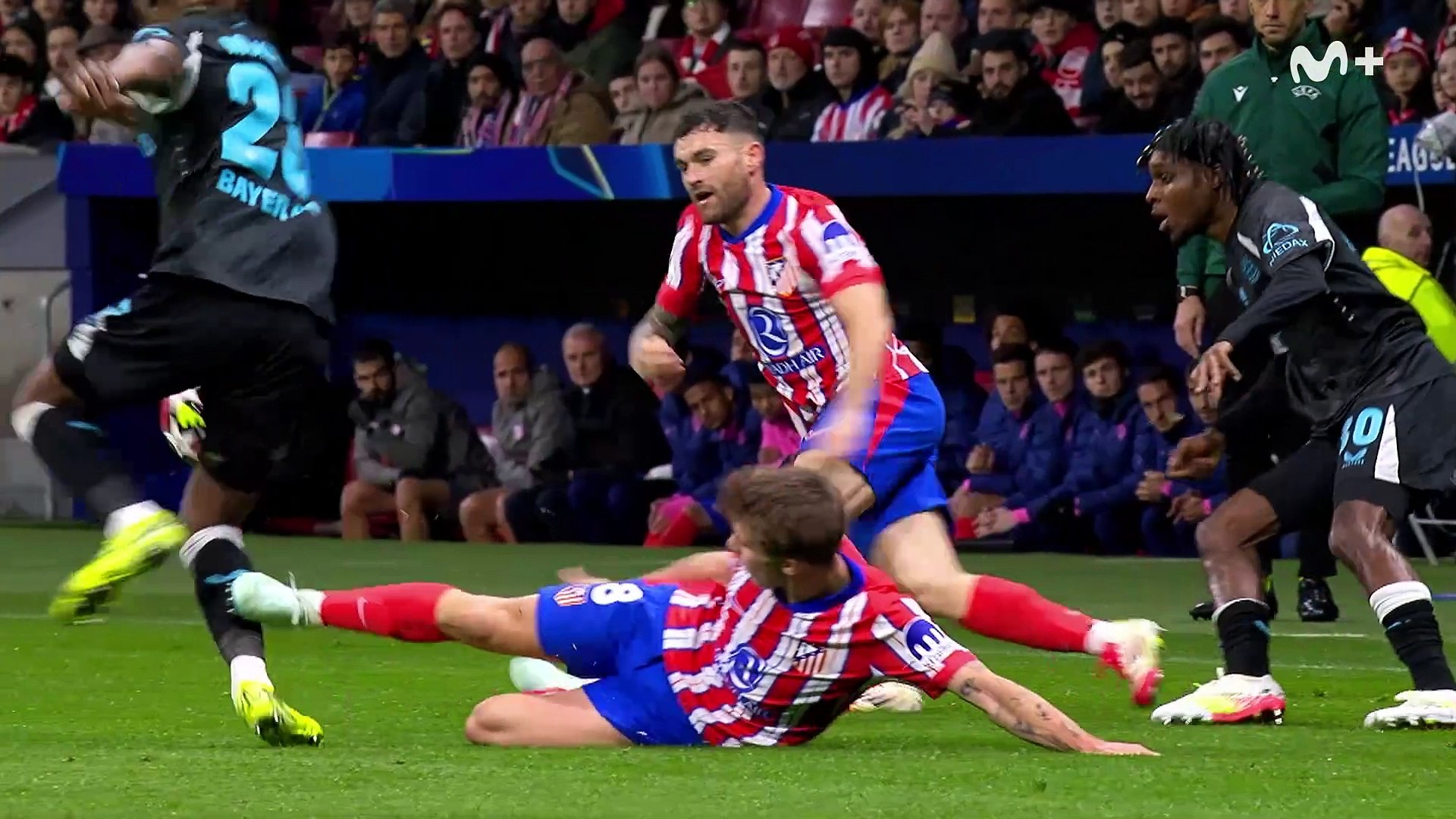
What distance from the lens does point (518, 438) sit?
15984 mm

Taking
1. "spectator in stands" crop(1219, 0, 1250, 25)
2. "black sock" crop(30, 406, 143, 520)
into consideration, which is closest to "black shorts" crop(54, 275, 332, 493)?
"black sock" crop(30, 406, 143, 520)

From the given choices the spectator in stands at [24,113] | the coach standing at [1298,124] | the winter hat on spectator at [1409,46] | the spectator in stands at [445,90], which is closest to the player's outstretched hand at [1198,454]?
the coach standing at [1298,124]

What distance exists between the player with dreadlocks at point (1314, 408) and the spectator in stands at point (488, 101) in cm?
920

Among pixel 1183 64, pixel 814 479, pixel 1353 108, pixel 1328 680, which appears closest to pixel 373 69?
pixel 1183 64

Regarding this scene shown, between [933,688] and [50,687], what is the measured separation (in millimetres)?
3321

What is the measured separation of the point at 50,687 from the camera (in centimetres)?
819

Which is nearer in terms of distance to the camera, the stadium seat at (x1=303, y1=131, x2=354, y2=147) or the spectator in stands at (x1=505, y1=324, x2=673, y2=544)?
the spectator in stands at (x1=505, y1=324, x2=673, y2=544)

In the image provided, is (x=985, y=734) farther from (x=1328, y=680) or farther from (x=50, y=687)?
(x=50, y=687)

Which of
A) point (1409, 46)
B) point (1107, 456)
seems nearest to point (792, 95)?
point (1107, 456)

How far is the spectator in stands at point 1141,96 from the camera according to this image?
13711 millimetres

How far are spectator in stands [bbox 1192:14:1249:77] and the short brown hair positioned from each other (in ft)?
26.1

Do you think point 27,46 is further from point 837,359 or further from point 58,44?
point 837,359

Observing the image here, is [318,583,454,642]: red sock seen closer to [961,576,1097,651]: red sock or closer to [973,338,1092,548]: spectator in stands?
[961,576,1097,651]: red sock

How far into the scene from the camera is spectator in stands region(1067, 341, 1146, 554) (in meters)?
14.0
